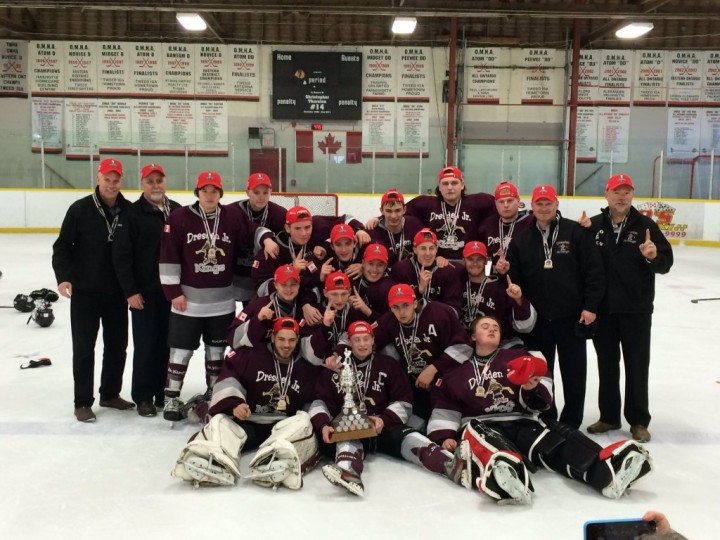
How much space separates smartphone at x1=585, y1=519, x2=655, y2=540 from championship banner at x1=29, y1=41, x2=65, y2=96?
60.0ft

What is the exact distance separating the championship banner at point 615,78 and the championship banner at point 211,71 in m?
9.54

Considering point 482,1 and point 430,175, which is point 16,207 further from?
point 482,1

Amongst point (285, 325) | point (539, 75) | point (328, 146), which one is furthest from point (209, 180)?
point (539, 75)

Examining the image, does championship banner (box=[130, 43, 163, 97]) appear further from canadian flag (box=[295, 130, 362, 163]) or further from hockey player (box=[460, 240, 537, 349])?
hockey player (box=[460, 240, 537, 349])

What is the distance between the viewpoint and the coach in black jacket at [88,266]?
4.19 meters

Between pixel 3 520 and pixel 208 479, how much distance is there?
0.88 m

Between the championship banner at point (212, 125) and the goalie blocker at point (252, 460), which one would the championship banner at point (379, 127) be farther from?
the goalie blocker at point (252, 460)

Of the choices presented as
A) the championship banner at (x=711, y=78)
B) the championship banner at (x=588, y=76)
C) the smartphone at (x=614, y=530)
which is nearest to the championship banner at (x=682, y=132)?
the championship banner at (x=711, y=78)

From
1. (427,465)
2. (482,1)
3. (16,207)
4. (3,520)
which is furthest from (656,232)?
(16,207)

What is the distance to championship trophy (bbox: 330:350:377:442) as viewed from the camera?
344 centimetres

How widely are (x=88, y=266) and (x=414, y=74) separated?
555 inches

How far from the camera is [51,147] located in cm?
1680

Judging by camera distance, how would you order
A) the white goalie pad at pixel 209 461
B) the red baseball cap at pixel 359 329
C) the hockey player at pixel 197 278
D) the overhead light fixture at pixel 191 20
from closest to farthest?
the white goalie pad at pixel 209 461 < the red baseball cap at pixel 359 329 < the hockey player at pixel 197 278 < the overhead light fixture at pixel 191 20

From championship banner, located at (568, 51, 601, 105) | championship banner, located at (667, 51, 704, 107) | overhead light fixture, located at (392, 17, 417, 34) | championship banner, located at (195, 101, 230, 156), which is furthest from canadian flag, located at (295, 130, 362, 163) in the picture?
championship banner, located at (667, 51, 704, 107)
